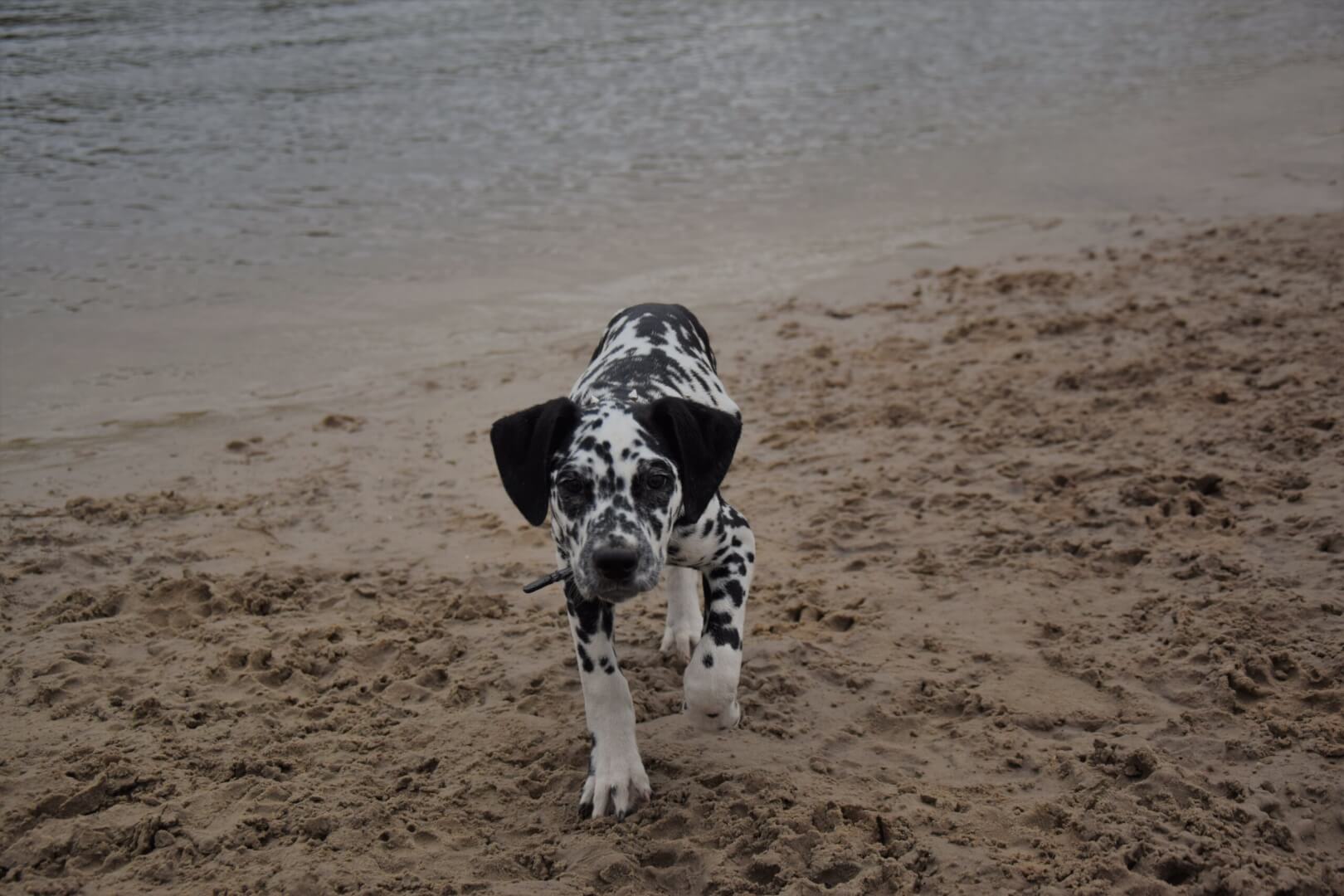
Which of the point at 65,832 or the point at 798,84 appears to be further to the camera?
the point at 798,84

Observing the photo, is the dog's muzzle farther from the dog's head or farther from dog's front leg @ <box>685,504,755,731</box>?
dog's front leg @ <box>685,504,755,731</box>

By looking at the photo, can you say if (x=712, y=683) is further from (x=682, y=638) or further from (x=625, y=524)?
(x=682, y=638)

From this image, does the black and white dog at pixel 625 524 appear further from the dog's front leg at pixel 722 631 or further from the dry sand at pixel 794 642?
the dry sand at pixel 794 642

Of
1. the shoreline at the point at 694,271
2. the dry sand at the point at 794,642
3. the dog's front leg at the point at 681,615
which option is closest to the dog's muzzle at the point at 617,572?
the dry sand at the point at 794,642

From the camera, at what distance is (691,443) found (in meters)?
4.57

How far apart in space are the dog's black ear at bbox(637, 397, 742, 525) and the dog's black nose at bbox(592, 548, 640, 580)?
46 cm

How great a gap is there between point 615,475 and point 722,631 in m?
0.79

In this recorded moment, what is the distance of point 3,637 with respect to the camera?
5828mm

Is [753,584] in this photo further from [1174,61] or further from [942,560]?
[1174,61]

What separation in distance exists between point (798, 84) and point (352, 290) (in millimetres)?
9379

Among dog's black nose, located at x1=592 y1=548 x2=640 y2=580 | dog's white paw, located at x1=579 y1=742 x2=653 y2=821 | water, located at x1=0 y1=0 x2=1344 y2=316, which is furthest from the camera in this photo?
water, located at x1=0 y1=0 x2=1344 y2=316

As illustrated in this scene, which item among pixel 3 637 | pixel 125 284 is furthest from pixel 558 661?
pixel 125 284

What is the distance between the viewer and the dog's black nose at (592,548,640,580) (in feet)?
13.7

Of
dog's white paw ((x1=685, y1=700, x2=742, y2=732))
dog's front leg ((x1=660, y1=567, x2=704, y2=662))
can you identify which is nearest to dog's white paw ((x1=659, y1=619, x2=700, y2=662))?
dog's front leg ((x1=660, y1=567, x2=704, y2=662))
